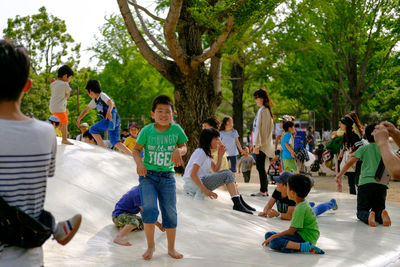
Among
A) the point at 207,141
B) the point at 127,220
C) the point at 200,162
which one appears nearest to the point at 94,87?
the point at 207,141

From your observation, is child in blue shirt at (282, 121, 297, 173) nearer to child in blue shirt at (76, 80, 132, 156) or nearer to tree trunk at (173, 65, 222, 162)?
tree trunk at (173, 65, 222, 162)

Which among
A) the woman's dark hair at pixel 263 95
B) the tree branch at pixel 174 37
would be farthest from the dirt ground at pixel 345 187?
the tree branch at pixel 174 37

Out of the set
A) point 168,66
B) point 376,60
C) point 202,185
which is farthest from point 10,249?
point 376,60

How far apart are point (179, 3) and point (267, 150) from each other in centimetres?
336

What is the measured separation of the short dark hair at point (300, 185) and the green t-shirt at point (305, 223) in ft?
0.48

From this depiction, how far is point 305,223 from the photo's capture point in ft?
16.2

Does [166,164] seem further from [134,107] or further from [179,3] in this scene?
[134,107]

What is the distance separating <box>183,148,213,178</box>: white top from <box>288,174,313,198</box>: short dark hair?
1.93 m

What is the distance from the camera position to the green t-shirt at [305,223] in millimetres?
4879

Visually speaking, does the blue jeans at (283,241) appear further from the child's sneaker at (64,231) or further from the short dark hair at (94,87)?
the short dark hair at (94,87)

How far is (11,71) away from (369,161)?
5668mm

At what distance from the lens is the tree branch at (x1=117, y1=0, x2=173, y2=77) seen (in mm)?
10289

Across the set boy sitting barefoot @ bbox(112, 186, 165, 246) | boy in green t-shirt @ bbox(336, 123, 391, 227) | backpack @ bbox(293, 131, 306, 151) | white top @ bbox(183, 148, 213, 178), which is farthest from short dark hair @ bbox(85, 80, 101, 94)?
backpack @ bbox(293, 131, 306, 151)

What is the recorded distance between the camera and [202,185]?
21.4 feet
